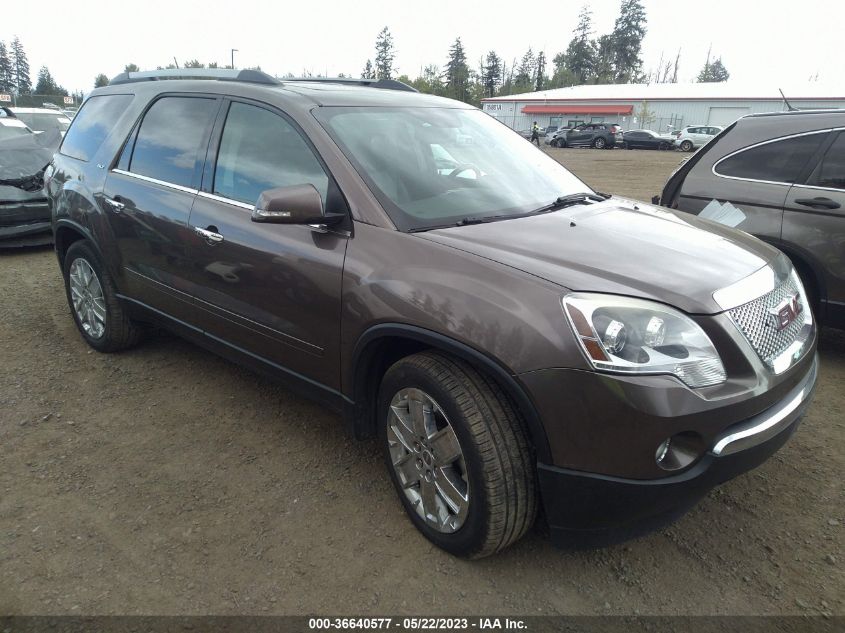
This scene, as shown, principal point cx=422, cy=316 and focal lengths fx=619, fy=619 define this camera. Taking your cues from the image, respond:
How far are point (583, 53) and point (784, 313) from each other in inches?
3750

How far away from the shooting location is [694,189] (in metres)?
4.94

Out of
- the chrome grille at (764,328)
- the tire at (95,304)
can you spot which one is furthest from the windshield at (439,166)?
the tire at (95,304)

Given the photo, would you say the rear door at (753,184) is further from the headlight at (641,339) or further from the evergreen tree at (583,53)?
the evergreen tree at (583,53)

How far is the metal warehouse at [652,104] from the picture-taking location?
45.7 m

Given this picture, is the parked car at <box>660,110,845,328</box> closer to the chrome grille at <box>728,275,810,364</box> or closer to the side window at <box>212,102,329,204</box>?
the chrome grille at <box>728,275,810,364</box>

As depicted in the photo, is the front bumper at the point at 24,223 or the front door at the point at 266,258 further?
the front bumper at the point at 24,223

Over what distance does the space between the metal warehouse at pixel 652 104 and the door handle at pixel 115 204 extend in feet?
151

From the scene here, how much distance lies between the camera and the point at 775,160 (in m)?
4.60

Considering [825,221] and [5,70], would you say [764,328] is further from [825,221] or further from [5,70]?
[5,70]

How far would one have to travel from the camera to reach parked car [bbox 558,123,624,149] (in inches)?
1506

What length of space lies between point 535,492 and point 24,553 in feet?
6.87

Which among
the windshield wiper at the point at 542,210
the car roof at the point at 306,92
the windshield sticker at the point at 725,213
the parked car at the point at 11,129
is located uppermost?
the car roof at the point at 306,92

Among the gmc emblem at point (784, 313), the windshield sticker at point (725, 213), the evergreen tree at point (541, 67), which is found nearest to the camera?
the gmc emblem at point (784, 313)

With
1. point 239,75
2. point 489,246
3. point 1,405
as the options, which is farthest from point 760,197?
point 1,405
